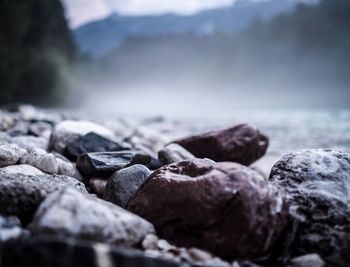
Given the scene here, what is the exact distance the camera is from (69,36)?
1553 inches

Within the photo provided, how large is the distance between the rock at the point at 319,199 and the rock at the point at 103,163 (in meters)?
1.22

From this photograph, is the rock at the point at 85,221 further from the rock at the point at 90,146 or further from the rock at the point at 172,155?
the rock at the point at 90,146

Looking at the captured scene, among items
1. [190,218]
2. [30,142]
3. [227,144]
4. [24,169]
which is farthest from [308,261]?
[30,142]

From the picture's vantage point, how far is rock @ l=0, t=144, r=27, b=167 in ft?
8.11

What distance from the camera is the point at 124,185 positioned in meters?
2.19

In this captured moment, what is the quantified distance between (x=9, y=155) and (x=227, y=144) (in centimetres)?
220

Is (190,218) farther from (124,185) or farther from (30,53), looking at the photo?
(30,53)

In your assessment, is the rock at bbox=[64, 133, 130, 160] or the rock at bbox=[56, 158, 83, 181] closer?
the rock at bbox=[56, 158, 83, 181]

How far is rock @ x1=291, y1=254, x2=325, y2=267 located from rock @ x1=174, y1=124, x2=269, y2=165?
6.49 ft

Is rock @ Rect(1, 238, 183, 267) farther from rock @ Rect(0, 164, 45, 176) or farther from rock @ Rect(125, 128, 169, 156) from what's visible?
rock @ Rect(125, 128, 169, 156)

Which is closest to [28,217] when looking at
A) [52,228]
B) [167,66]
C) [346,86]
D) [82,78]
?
[52,228]

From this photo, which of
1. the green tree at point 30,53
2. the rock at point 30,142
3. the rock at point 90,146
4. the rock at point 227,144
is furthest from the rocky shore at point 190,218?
the green tree at point 30,53

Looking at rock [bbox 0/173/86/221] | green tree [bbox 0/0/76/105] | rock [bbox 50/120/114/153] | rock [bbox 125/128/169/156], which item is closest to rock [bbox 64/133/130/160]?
rock [bbox 50/120/114/153]

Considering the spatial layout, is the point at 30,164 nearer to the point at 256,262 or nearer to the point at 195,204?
the point at 195,204
